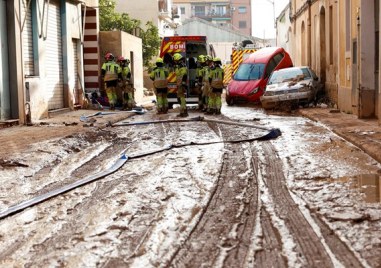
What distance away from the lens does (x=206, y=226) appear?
6.12 m

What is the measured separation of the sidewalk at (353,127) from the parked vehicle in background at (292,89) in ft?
A: 2.83

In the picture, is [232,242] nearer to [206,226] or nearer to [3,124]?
[206,226]

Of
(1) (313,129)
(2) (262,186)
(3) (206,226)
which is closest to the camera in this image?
(3) (206,226)

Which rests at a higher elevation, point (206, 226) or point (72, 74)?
point (72, 74)

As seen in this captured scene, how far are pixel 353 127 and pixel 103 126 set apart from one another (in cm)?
591

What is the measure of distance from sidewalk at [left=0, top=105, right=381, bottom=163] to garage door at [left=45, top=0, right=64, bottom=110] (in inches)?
30.1

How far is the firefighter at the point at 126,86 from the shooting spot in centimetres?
2341

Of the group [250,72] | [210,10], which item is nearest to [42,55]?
[250,72]

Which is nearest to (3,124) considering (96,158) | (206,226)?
(96,158)

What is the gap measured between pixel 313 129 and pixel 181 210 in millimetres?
9516

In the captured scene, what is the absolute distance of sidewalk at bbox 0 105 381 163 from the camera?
39.8ft

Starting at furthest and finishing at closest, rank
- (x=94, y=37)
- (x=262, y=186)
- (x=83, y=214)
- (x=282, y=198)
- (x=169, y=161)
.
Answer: (x=94, y=37)
(x=169, y=161)
(x=262, y=186)
(x=282, y=198)
(x=83, y=214)

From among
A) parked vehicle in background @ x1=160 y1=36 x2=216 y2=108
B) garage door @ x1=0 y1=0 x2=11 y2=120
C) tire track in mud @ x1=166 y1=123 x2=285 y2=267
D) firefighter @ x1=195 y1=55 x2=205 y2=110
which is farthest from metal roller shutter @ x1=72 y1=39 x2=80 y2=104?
tire track in mud @ x1=166 y1=123 x2=285 y2=267

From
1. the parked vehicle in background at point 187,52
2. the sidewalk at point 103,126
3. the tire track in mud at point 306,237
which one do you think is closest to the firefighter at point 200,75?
the parked vehicle in background at point 187,52
